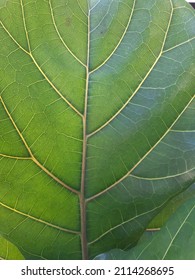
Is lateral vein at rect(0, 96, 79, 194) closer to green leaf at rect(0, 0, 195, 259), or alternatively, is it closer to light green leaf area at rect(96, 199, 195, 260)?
green leaf at rect(0, 0, 195, 259)

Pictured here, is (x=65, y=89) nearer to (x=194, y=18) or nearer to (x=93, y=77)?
(x=93, y=77)

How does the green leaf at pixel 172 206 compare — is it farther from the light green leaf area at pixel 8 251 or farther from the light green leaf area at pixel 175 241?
the light green leaf area at pixel 8 251

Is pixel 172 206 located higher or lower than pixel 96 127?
lower

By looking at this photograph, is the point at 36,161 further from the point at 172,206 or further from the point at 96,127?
the point at 172,206

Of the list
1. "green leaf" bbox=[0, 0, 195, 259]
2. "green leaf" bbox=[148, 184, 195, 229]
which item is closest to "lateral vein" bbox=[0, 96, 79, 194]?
"green leaf" bbox=[0, 0, 195, 259]

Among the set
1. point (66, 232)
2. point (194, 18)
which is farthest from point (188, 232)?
point (194, 18)

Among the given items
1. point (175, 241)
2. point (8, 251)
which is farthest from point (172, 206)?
point (8, 251)

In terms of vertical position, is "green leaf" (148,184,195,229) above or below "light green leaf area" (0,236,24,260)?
above
